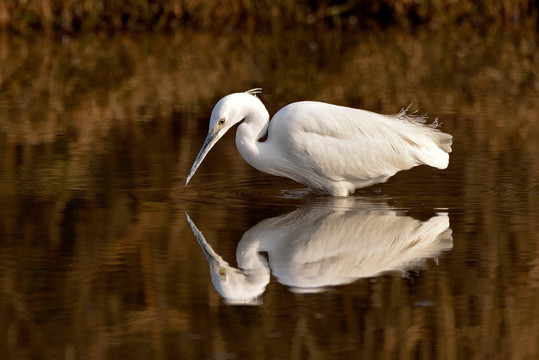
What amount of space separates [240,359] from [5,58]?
1195 centimetres

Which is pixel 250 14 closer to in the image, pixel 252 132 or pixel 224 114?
pixel 252 132

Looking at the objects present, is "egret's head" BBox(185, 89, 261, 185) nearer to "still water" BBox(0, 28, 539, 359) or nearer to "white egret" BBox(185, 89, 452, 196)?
"white egret" BBox(185, 89, 452, 196)

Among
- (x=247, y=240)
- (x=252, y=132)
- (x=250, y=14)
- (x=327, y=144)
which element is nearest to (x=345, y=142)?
(x=327, y=144)

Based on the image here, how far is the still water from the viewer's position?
14.2 feet

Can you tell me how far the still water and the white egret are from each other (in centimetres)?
18

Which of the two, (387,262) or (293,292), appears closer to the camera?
(293,292)

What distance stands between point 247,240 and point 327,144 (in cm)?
128

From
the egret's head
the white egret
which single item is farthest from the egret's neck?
the egret's head

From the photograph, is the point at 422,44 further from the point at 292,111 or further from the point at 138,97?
the point at 292,111

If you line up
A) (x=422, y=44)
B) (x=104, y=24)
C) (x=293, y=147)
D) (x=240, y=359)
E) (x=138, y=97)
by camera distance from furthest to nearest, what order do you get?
1. (x=104, y=24)
2. (x=422, y=44)
3. (x=138, y=97)
4. (x=293, y=147)
5. (x=240, y=359)

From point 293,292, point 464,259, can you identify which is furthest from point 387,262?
point 293,292

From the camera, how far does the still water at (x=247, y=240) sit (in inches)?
170

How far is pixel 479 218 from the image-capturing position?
20.6ft

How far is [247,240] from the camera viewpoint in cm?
579
